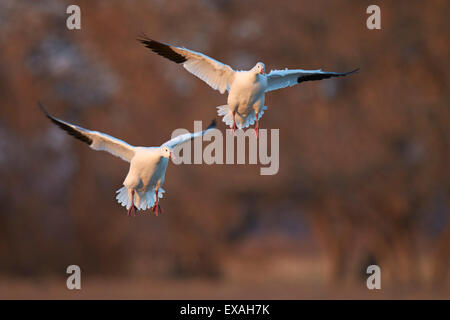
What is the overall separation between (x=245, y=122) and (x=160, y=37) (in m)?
12.6

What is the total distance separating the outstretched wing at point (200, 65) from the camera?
809 cm

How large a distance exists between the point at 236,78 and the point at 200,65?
0.41m

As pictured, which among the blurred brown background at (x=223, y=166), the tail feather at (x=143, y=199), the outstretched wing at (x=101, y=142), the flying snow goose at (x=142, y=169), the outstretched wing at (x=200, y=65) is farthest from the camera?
the blurred brown background at (x=223, y=166)

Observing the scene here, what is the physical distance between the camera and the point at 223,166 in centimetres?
2062

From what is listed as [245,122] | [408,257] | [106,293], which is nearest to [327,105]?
[408,257]

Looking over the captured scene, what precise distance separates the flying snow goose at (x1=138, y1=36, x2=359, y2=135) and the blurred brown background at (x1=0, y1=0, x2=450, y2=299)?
404 inches

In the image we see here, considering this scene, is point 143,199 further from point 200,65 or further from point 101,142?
point 200,65

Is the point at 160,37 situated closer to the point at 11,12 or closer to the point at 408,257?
the point at 11,12

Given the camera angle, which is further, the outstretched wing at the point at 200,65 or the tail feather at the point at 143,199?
the outstretched wing at the point at 200,65

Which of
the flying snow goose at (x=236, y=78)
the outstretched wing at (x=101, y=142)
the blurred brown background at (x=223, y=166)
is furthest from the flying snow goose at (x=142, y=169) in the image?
the blurred brown background at (x=223, y=166)

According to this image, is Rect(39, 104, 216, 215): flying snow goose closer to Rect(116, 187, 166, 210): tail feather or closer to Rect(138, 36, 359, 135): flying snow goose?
Rect(116, 187, 166, 210): tail feather

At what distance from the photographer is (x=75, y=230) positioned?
23.6m

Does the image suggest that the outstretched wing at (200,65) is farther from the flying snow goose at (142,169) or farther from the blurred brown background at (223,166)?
the blurred brown background at (223,166)

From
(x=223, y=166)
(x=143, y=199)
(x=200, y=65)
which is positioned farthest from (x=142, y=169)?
(x=223, y=166)
